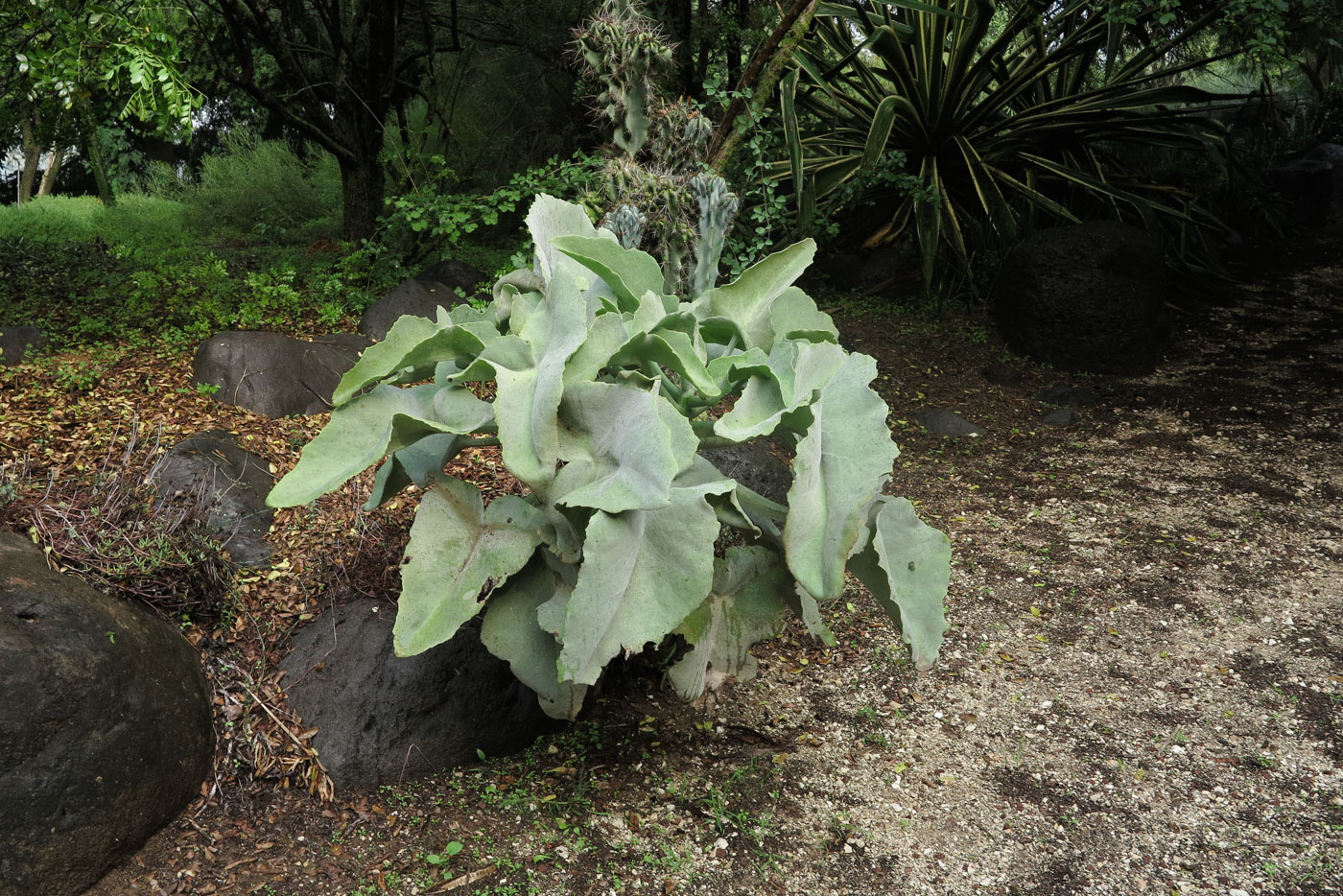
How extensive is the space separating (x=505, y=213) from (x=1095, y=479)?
5651 millimetres

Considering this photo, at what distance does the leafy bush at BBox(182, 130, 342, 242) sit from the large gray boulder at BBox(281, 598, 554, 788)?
6.45 meters

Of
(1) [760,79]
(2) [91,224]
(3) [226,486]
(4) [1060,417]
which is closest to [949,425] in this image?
(4) [1060,417]

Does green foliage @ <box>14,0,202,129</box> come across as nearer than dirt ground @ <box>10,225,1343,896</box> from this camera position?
No

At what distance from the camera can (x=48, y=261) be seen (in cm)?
602

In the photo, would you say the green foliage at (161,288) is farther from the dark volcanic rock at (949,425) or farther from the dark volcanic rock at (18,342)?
the dark volcanic rock at (949,425)

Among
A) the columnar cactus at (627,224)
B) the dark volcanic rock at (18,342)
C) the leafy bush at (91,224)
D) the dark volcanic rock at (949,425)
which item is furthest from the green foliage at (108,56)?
the dark volcanic rock at (949,425)

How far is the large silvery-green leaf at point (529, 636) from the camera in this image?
1995 millimetres

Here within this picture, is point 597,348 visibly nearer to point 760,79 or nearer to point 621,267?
point 621,267

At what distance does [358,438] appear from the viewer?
1913 mm

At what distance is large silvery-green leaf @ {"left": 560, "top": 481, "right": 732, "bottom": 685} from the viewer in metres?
1.68

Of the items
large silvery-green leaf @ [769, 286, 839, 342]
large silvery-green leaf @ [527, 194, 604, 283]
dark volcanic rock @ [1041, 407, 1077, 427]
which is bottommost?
dark volcanic rock @ [1041, 407, 1077, 427]

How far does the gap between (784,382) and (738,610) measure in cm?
57

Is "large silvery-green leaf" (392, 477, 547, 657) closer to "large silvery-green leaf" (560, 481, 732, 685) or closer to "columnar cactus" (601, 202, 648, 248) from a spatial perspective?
"large silvery-green leaf" (560, 481, 732, 685)

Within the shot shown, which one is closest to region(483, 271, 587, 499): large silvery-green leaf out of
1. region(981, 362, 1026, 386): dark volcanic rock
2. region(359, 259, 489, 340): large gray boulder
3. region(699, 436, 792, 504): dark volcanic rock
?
region(699, 436, 792, 504): dark volcanic rock
